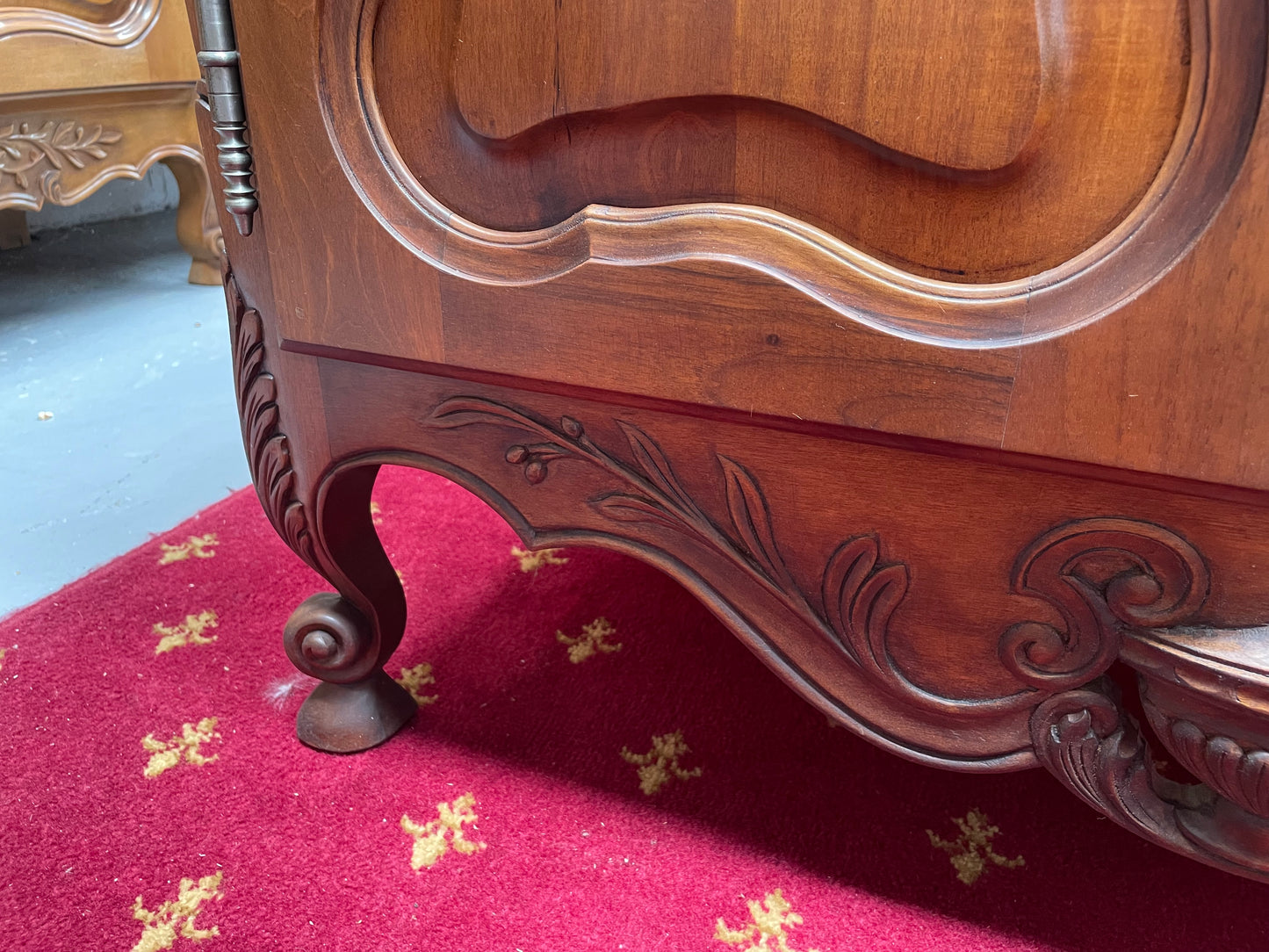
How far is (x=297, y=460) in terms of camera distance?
66 cm

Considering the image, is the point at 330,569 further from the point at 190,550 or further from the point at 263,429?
the point at 190,550

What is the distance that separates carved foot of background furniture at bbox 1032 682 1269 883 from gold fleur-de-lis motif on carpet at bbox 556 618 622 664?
430 millimetres

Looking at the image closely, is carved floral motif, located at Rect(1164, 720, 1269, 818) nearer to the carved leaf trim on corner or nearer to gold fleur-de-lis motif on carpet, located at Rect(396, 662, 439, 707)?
the carved leaf trim on corner

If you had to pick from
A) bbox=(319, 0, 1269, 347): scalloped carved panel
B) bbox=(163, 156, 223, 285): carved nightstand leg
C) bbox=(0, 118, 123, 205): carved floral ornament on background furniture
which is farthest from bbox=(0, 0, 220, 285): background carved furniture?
bbox=(319, 0, 1269, 347): scalloped carved panel

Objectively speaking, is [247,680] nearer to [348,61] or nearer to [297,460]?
[297,460]

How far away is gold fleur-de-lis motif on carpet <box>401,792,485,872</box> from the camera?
64 cm

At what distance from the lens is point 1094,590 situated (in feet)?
1.52

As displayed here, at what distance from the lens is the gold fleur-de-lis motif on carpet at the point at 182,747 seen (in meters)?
0.72

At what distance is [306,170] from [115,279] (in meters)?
1.58

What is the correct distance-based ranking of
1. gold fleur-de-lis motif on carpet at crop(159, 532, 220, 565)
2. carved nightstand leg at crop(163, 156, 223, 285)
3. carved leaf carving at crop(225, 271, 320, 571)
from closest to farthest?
carved leaf carving at crop(225, 271, 320, 571), gold fleur-de-lis motif on carpet at crop(159, 532, 220, 565), carved nightstand leg at crop(163, 156, 223, 285)

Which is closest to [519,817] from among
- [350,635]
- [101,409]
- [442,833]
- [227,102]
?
[442,833]

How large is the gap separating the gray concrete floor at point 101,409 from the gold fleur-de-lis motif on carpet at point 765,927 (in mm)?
762

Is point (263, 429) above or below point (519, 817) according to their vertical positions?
above

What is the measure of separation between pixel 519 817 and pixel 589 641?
0.22m
